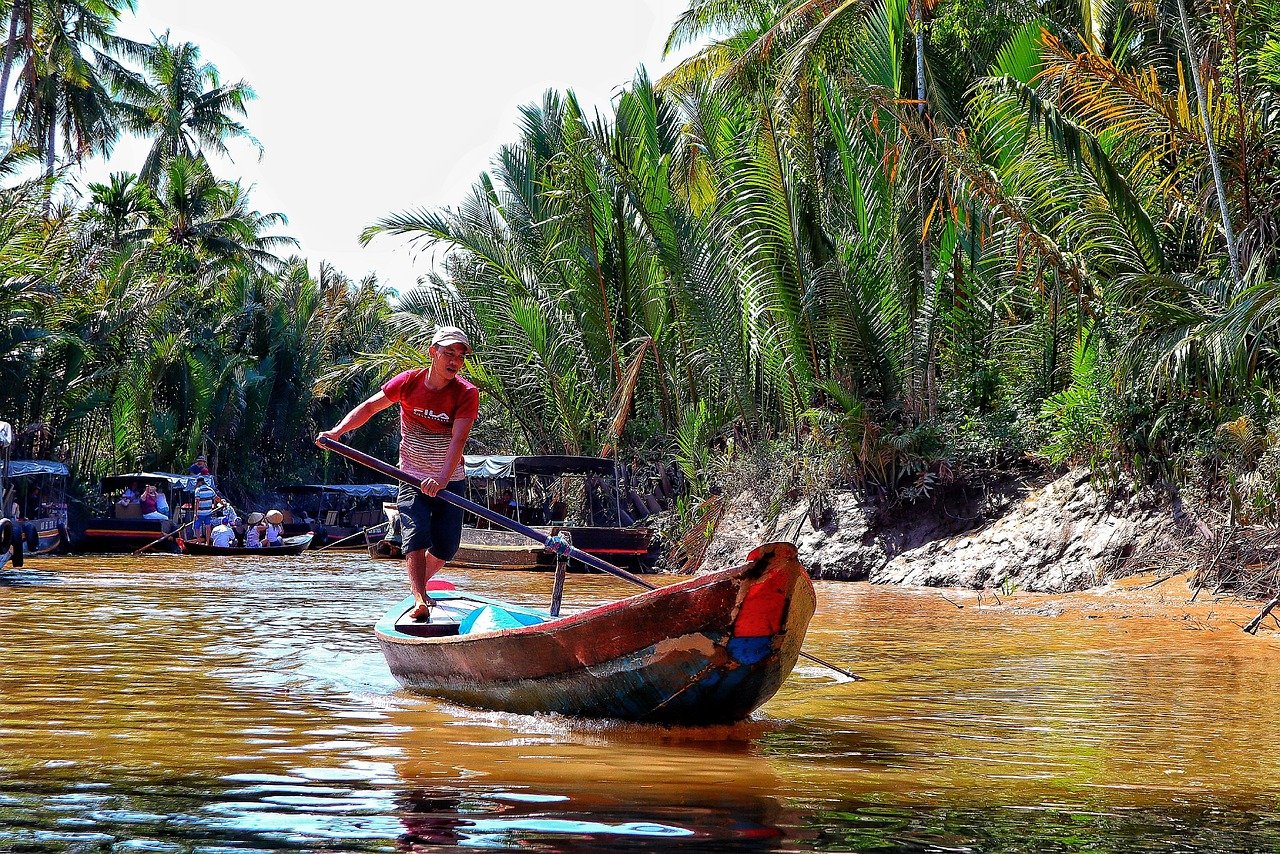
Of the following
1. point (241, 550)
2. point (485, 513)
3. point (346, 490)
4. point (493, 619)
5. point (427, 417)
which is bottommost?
point (241, 550)

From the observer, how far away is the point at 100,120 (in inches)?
1459

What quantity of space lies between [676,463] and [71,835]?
60.4ft

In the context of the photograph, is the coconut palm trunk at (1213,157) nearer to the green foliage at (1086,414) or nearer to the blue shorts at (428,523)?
the green foliage at (1086,414)

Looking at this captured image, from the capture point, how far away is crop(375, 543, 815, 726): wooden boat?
4.96 m

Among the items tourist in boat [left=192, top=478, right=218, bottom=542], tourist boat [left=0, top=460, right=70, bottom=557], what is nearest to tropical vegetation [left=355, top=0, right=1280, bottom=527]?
tourist in boat [left=192, top=478, right=218, bottom=542]

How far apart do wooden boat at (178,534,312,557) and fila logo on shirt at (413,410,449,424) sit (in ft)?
56.2

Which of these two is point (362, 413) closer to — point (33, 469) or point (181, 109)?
point (33, 469)

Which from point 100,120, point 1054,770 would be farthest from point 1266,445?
point 100,120

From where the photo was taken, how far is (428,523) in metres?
6.84

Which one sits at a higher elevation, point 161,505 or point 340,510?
point 161,505

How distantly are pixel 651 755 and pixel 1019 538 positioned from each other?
413 inches

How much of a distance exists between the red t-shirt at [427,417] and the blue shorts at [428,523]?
0.14m

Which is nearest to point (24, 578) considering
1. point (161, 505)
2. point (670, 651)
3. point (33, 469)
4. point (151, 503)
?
Result: point (33, 469)

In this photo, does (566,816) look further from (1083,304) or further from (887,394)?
(887,394)
